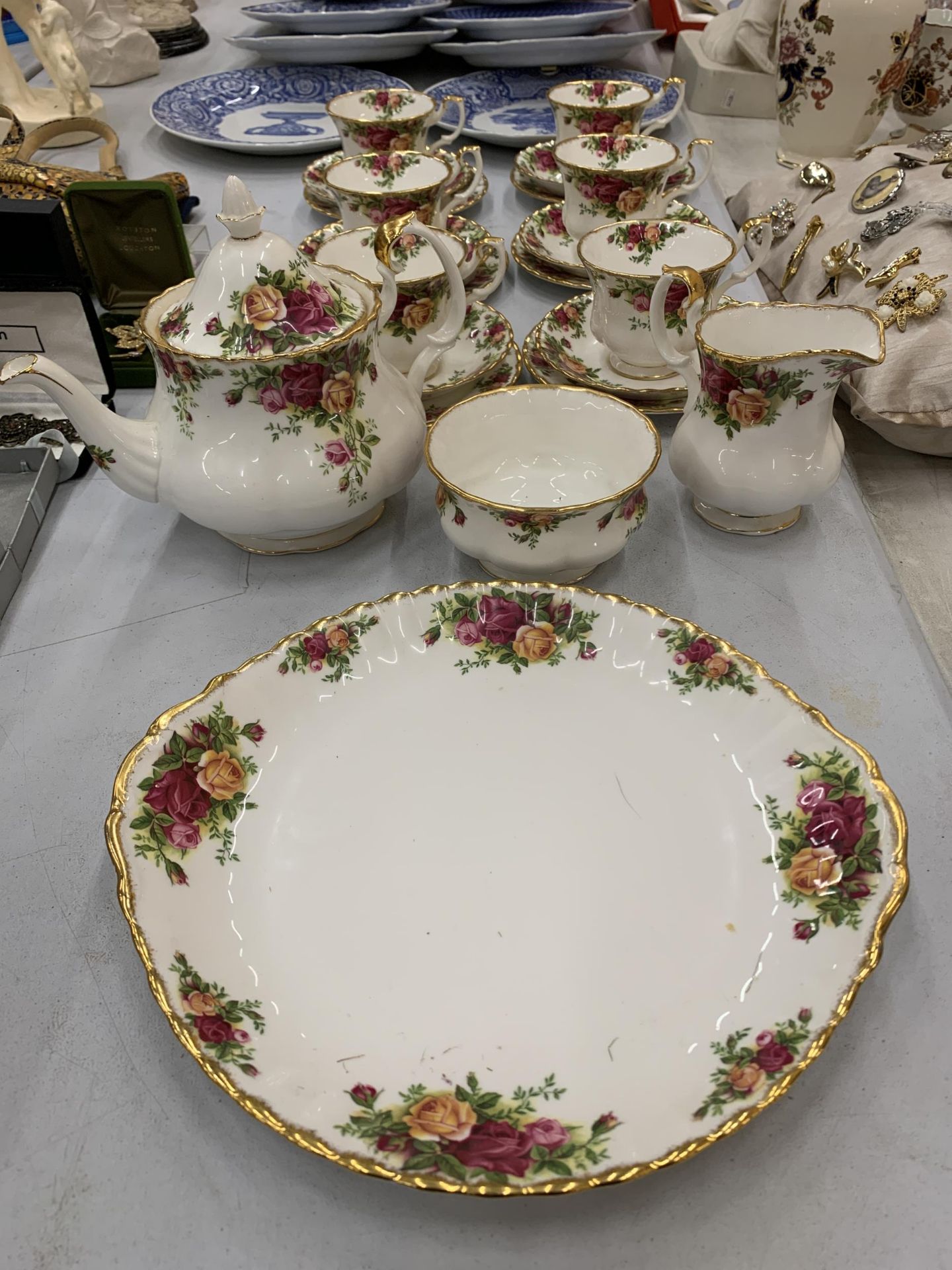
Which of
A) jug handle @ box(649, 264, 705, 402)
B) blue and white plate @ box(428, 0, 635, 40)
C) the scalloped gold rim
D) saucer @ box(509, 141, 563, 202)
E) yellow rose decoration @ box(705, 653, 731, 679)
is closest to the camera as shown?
the scalloped gold rim

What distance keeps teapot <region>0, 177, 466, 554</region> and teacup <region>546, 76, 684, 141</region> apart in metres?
0.64

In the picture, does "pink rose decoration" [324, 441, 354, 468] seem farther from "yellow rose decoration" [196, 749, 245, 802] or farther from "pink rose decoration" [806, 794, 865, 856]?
"pink rose decoration" [806, 794, 865, 856]

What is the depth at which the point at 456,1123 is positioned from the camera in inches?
16.6

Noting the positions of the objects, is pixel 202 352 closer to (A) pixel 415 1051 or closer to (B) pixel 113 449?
(B) pixel 113 449

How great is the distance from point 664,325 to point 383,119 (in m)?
0.69

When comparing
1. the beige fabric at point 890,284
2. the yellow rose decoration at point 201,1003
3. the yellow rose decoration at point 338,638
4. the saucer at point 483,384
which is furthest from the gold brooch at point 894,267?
the yellow rose decoration at point 201,1003

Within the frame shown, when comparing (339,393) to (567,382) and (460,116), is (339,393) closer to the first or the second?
(567,382)

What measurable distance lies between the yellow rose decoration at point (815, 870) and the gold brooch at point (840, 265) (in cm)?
78

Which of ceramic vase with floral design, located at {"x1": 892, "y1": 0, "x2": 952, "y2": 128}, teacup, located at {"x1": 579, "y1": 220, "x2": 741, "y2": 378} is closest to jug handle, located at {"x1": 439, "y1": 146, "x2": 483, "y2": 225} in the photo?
teacup, located at {"x1": 579, "y1": 220, "x2": 741, "y2": 378}

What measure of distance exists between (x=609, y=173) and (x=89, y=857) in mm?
922

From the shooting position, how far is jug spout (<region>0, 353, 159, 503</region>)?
25.1 inches

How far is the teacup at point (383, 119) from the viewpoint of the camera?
46.9 inches

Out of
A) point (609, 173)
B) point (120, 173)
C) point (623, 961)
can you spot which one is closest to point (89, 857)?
point (623, 961)

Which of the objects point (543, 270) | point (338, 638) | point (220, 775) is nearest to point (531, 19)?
point (543, 270)
